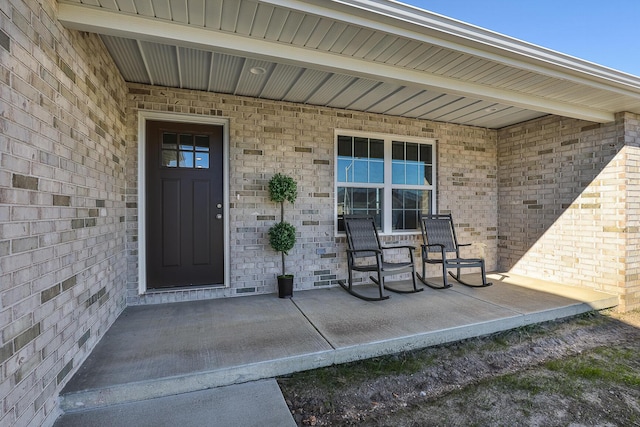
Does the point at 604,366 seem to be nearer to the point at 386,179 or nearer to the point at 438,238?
the point at 438,238

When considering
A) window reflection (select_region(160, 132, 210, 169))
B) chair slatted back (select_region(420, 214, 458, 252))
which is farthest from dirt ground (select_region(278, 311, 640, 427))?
window reflection (select_region(160, 132, 210, 169))

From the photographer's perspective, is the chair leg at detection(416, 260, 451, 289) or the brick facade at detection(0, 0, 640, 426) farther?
the chair leg at detection(416, 260, 451, 289)

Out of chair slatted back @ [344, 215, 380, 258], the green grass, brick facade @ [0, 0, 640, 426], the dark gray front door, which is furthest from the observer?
chair slatted back @ [344, 215, 380, 258]

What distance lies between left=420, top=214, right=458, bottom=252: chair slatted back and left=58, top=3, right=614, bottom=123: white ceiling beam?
1855mm

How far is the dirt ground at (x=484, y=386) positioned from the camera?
1.93 meters

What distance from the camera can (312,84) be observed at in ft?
11.7

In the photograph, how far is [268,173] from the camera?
4.01 m

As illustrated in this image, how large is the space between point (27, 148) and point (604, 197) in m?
5.74

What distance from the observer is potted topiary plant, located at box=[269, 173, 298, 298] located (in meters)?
3.75

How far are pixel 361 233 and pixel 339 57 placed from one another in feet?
7.45

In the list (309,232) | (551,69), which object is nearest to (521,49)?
(551,69)

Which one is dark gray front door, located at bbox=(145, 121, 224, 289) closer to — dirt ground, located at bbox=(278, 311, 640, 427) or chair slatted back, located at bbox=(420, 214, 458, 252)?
dirt ground, located at bbox=(278, 311, 640, 427)

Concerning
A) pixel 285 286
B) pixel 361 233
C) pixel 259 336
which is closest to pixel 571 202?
pixel 361 233

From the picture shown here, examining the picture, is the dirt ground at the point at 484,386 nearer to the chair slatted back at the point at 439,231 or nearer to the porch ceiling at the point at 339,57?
the chair slatted back at the point at 439,231
